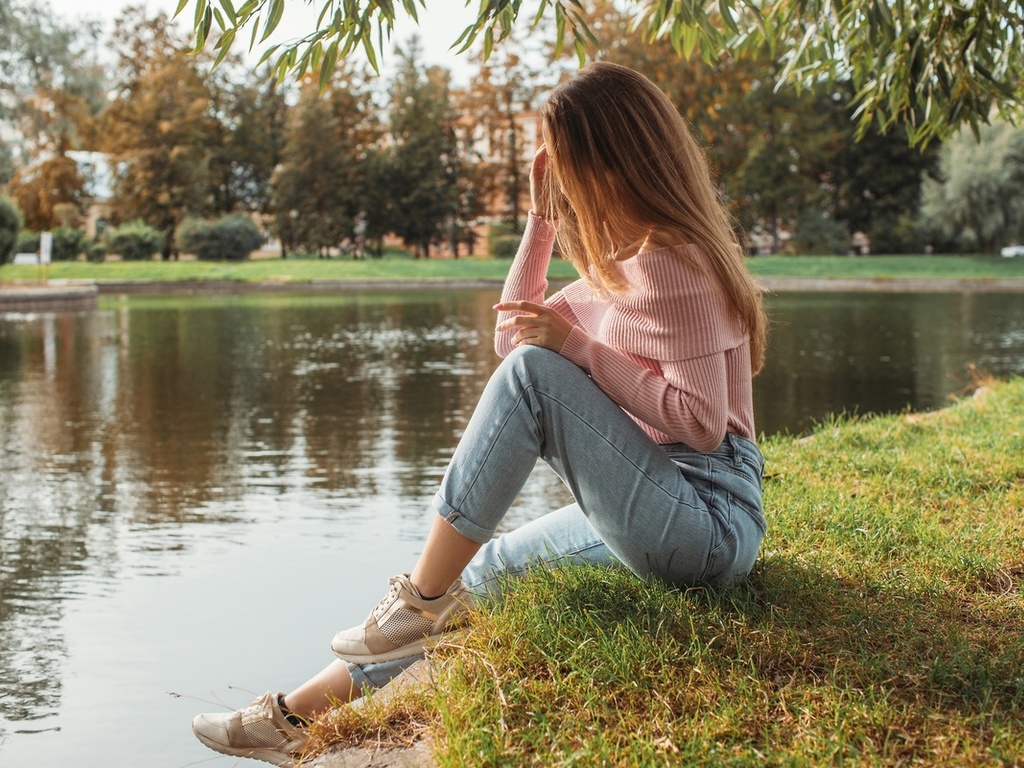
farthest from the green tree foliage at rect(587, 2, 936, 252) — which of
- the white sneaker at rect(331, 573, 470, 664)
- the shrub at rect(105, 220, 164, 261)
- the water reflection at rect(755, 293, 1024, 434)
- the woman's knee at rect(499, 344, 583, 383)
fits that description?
the white sneaker at rect(331, 573, 470, 664)

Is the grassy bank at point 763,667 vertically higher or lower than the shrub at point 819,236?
lower

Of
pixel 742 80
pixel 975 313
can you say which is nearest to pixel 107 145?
pixel 742 80

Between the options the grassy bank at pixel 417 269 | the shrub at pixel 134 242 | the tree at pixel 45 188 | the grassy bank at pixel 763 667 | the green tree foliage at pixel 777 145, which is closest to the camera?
the grassy bank at pixel 763 667

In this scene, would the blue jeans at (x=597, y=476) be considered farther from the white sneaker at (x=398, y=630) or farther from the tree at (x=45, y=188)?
the tree at (x=45, y=188)

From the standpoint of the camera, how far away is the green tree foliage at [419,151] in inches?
1889

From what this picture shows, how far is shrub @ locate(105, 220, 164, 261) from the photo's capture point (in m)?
40.5

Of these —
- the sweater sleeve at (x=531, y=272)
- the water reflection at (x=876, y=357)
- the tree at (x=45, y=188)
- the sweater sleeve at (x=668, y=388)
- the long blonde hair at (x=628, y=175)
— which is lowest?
the water reflection at (x=876, y=357)

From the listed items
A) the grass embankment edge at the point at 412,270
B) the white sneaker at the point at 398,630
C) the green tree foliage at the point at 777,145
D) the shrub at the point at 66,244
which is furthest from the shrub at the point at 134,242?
the white sneaker at the point at 398,630

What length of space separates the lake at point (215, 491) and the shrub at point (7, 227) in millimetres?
11729

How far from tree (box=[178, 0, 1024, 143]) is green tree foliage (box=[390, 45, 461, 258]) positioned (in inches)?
1702

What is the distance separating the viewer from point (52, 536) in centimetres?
487

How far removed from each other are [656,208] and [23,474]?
501 cm

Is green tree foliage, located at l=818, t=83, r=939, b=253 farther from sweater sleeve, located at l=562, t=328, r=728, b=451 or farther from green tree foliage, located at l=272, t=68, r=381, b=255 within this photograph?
sweater sleeve, located at l=562, t=328, r=728, b=451

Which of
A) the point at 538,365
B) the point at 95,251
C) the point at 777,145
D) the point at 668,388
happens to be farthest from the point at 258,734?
the point at 777,145
